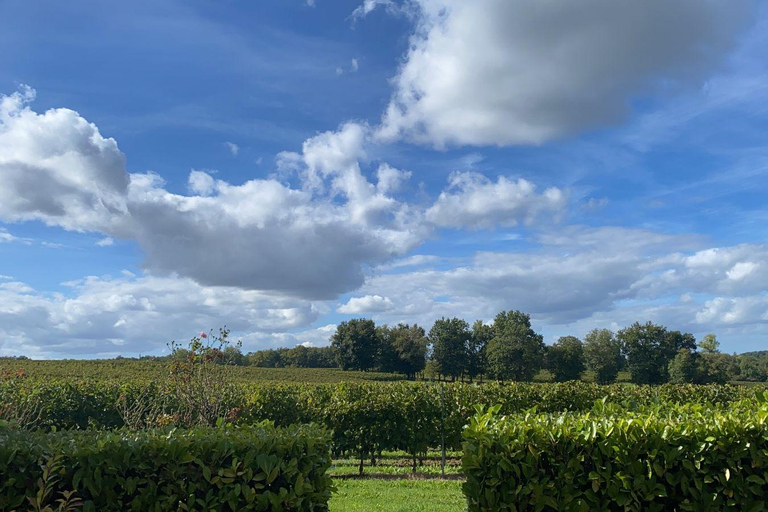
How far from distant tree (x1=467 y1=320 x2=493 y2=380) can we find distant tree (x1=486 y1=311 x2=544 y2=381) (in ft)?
11.9

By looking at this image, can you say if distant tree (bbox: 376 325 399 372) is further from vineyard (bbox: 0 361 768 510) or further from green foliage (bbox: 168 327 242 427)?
vineyard (bbox: 0 361 768 510)

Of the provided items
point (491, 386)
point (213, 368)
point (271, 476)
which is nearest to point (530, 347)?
point (491, 386)

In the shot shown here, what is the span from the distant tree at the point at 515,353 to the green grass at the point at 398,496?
196ft

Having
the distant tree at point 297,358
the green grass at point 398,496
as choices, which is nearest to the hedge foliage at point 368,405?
the green grass at point 398,496

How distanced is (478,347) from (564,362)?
12.5m

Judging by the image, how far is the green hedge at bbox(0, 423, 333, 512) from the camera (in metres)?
4.66

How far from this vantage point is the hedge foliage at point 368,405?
15148 millimetres

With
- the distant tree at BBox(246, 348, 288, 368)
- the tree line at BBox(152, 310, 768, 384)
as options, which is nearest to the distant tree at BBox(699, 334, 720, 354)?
the tree line at BBox(152, 310, 768, 384)

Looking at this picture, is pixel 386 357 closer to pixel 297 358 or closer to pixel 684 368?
pixel 297 358

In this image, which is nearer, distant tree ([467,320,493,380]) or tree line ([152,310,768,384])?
tree line ([152,310,768,384])

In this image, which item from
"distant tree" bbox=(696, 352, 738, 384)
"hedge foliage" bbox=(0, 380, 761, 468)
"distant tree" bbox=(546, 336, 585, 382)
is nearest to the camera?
"hedge foliage" bbox=(0, 380, 761, 468)

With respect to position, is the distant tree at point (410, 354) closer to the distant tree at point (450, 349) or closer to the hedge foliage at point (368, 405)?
the distant tree at point (450, 349)

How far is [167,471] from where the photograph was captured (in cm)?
479

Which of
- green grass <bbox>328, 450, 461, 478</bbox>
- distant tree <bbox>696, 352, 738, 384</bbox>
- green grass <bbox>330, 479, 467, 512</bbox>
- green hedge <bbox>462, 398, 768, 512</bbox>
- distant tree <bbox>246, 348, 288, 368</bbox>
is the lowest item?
green grass <bbox>328, 450, 461, 478</bbox>
